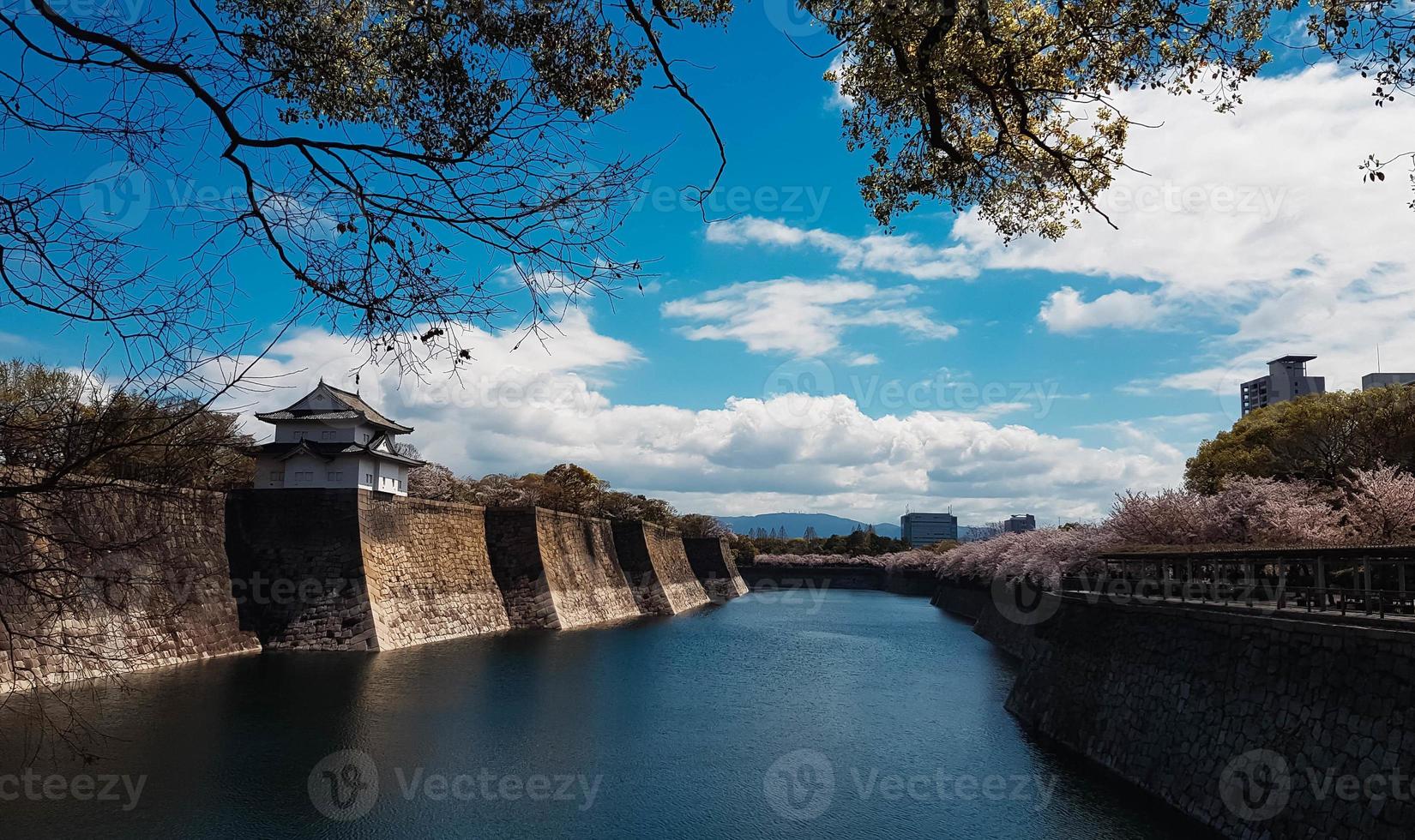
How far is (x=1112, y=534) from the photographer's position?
80.2ft

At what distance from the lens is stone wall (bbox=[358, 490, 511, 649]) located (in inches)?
1005

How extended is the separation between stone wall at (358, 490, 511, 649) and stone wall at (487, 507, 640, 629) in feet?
1.88

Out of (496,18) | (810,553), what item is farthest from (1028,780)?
(810,553)

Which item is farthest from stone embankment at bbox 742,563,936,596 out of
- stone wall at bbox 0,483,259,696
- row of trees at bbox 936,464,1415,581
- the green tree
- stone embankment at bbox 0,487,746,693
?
stone wall at bbox 0,483,259,696

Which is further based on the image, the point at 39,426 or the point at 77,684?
the point at 77,684

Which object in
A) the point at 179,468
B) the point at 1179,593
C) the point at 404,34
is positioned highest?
the point at 404,34

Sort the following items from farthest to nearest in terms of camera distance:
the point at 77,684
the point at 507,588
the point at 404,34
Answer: the point at 507,588 < the point at 77,684 < the point at 404,34

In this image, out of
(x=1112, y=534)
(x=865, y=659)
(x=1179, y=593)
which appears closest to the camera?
(x=1179, y=593)

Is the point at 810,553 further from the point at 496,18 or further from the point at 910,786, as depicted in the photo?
the point at 496,18

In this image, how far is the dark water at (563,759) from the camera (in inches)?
424

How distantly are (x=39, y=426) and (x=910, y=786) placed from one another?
41.7 feet

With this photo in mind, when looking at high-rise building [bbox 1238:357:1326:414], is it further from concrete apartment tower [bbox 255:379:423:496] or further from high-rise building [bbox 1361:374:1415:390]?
concrete apartment tower [bbox 255:379:423:496]

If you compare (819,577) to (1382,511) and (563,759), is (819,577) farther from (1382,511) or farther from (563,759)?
(563,759)

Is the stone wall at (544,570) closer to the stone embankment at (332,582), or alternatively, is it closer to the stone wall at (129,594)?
the stone embankment at (332,582)
